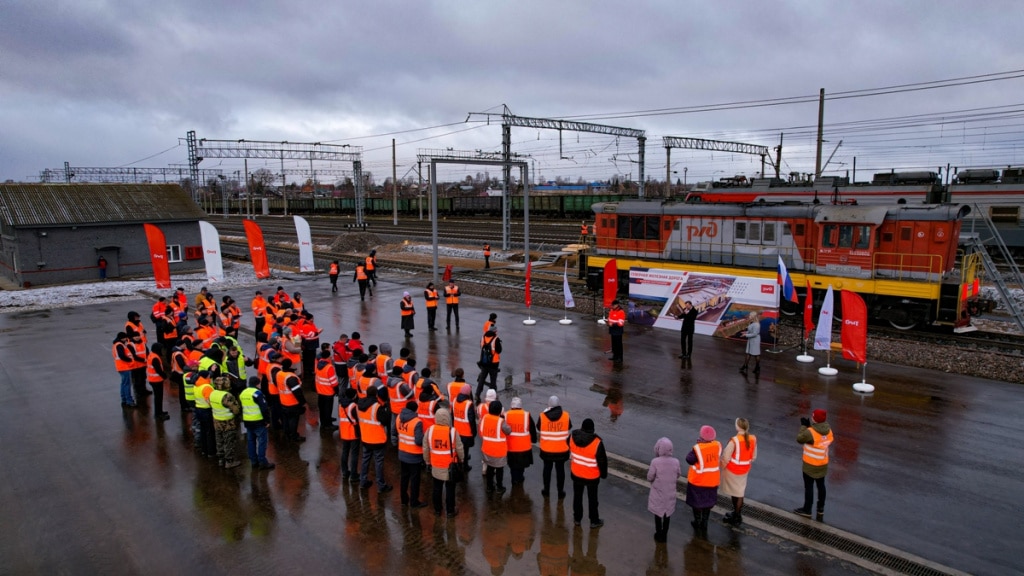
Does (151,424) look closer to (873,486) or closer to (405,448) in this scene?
(405,448)

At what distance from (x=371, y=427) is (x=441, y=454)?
1.28 metres

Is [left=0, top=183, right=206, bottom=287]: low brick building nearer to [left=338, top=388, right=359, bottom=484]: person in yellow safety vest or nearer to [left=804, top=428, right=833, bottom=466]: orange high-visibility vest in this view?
[left=338, top=388, right=359, bottom=484]: person in yellow safety vest

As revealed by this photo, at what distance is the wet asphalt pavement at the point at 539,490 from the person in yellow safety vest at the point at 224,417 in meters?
0.22

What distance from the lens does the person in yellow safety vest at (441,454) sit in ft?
25.7

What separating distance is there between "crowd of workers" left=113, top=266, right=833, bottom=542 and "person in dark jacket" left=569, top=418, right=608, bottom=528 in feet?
0.04

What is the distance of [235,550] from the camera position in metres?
7.32

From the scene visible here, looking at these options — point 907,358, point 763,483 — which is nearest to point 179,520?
point 763,483

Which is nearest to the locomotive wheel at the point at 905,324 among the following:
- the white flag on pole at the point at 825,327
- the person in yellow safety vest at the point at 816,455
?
the white flag on pole at the point at 825,327

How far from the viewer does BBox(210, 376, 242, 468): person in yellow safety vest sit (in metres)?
9.29

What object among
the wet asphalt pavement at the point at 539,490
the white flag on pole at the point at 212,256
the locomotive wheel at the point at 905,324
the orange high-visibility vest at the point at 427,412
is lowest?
the wet asphalt pavement at the point at 539,490

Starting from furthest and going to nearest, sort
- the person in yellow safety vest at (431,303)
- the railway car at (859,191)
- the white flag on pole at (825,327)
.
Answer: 1. the railway car at (859,191)
2. the person in yellow safety vest at (431,303)
3. the white flag on pole at (825,327)

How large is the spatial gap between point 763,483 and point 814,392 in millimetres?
4861

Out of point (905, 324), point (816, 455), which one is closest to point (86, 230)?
point (816, 455)

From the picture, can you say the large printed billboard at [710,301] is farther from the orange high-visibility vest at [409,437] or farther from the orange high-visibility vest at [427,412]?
the orange high-visibility vest at [409,437]
